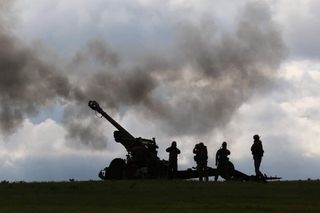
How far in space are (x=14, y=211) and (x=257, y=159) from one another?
44.0ft

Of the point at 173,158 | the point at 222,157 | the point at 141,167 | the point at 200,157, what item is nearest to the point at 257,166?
the point at 222,157

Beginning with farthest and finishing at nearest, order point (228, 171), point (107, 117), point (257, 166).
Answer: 1. point (107, 117)
2. point (228, 171)
3. point (257, 166)

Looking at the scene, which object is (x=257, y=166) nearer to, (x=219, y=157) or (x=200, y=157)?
(x=219, y=157)

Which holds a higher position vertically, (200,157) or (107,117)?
(107,117)

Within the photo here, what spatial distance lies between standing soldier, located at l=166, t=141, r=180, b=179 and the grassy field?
698cm

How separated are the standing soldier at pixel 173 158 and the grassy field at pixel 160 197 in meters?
6.98

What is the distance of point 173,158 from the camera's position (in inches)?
1248

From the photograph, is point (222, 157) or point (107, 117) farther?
point (107, 117)

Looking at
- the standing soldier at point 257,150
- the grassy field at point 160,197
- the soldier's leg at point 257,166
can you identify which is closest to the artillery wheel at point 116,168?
the soldier's leg at point 257,166

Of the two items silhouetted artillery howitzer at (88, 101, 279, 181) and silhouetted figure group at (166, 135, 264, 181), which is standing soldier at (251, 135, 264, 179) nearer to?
silhouetted figure group at (166, 135, 264, 181)

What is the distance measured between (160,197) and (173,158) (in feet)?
41.4

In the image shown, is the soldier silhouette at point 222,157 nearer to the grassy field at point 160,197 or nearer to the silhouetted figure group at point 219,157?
the silhouetted figure group at point 219,157

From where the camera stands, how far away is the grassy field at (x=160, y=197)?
52.5 feet

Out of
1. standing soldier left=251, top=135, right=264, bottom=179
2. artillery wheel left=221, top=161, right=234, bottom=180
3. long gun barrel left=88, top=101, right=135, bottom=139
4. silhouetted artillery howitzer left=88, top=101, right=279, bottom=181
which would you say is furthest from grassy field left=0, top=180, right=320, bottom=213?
long gun barrel left=88, top=101, right=135, bottom=139
